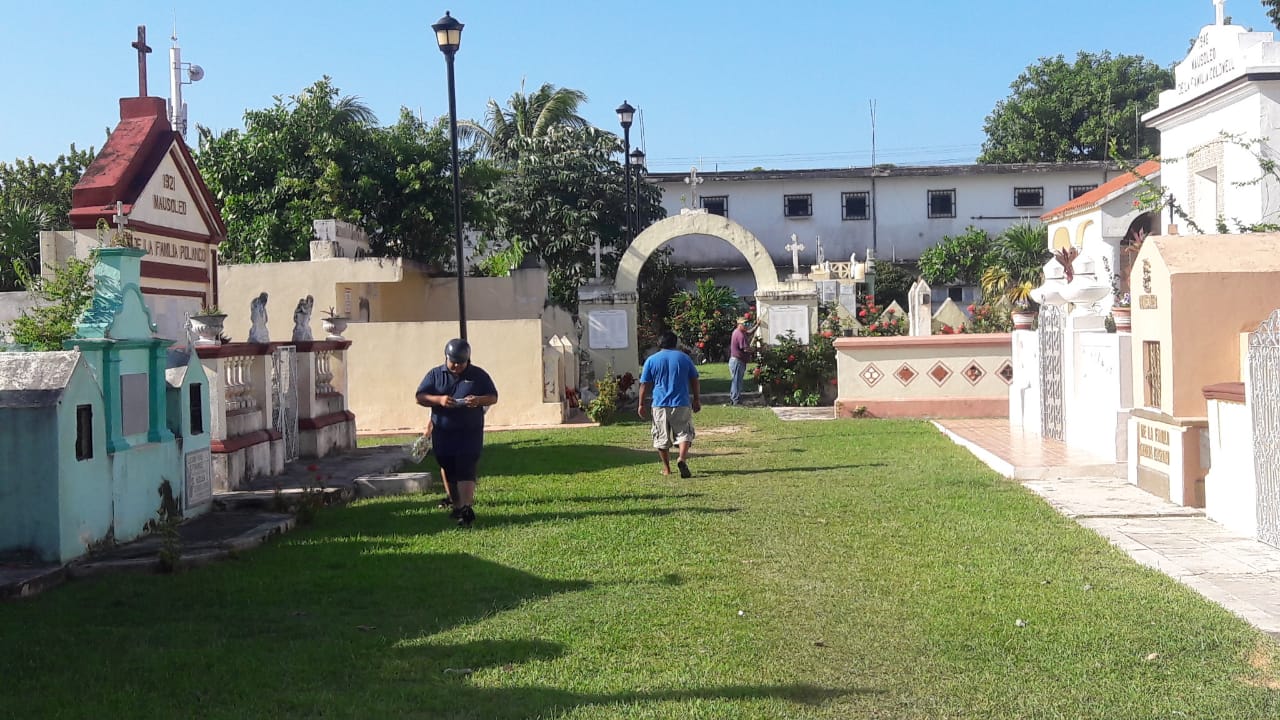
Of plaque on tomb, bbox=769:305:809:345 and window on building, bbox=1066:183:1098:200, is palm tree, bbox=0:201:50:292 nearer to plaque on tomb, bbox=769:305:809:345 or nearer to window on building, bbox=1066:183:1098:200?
plaque on tomb, bbox=769:305:809:345

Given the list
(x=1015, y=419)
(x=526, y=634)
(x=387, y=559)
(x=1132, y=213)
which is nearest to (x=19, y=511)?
(x=387, y=559)

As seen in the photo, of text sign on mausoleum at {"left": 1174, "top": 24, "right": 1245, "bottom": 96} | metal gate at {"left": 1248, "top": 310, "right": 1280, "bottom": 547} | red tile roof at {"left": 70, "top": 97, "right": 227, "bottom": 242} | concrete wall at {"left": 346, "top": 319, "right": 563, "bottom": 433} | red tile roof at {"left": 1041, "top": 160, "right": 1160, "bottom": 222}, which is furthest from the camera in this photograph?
red tile roof at {"left": 1041, "top": 160, "right": 1160, "bottom": 222}

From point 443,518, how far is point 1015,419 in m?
11.5

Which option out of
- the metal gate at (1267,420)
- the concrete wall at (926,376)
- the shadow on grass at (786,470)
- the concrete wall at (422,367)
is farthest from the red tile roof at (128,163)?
the metal gate at (1267,420)

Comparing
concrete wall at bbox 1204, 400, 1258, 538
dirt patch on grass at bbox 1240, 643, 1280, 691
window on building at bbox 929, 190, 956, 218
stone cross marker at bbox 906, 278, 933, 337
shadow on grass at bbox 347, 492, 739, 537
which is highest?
window on building at bbox 929, 190, 956, 218

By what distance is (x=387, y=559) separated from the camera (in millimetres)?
8984

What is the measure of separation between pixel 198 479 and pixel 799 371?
15.1 m

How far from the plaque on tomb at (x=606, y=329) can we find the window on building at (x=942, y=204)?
27645 mm

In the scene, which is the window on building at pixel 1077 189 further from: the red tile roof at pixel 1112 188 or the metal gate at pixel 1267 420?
the metal gate at pixel 1267 420

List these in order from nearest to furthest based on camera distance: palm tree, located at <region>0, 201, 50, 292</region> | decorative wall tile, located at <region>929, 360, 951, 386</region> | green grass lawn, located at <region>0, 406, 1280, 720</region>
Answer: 1. green grass lawn, located at <region>0, 406, 1280, 720</region>
2. decorative wall tile, located at <region>929, 360, 951, 386</region>
3. palm tree, located at <region>0, 201, 50, 292</region>

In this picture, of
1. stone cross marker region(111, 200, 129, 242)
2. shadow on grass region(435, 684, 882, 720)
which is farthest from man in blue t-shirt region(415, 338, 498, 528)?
shadow on grass region(435, 684, 882, 720)

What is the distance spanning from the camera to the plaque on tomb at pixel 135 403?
9688 millimetres

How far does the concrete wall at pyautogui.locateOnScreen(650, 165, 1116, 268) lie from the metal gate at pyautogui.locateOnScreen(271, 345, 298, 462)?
116 feet

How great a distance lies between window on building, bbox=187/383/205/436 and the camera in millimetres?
11172
